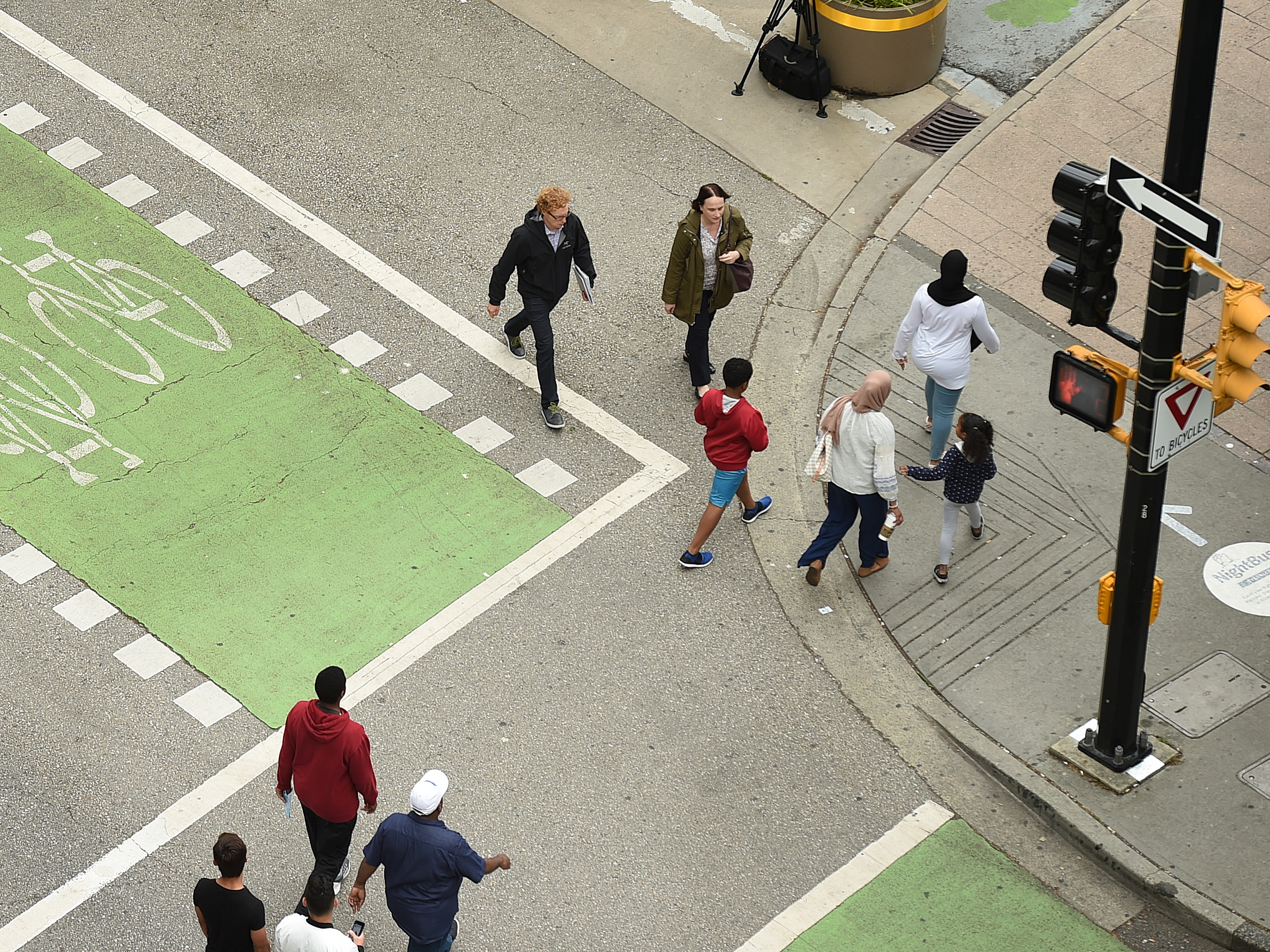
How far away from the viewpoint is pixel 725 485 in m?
10.1

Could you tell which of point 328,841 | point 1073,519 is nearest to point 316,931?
point 328,841

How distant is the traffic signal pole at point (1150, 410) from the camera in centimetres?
682

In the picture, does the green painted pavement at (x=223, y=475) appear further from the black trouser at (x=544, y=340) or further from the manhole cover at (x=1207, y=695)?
the manhole cover at (x=1207, y=695)

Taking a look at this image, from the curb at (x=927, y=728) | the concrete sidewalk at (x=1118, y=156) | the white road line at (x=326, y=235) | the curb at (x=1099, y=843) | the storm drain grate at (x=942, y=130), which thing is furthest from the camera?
the storm drain grate at (x=942, y=130)

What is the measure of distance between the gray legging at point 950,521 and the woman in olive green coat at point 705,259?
2310 mm

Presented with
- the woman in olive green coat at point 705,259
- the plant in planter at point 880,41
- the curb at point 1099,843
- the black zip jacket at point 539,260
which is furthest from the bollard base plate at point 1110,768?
the plant in planter at point 880,41

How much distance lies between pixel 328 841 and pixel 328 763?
0.60 metres

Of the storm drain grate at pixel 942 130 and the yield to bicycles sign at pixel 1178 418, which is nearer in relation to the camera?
the yield to bicycles sign at pixel 1178 418

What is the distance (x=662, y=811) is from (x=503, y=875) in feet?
3.22

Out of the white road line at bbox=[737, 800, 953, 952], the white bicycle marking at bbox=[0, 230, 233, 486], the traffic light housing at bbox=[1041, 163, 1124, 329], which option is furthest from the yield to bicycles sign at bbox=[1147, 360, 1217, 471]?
the white bicycle marking at bbox=[0, 230, 233, 486]

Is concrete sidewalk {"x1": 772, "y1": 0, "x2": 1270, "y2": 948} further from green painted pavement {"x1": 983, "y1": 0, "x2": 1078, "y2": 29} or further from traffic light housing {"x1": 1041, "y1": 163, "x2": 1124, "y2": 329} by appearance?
traffic light housing {"x1": 1041, "y1": 163, "x2": 1124, "y2": 329}

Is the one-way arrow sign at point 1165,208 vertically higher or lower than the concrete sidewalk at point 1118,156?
higher

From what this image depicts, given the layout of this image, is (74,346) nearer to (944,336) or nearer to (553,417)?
(553,417)

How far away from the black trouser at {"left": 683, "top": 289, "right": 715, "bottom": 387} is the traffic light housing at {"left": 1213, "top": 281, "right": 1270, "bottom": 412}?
4.62 m
